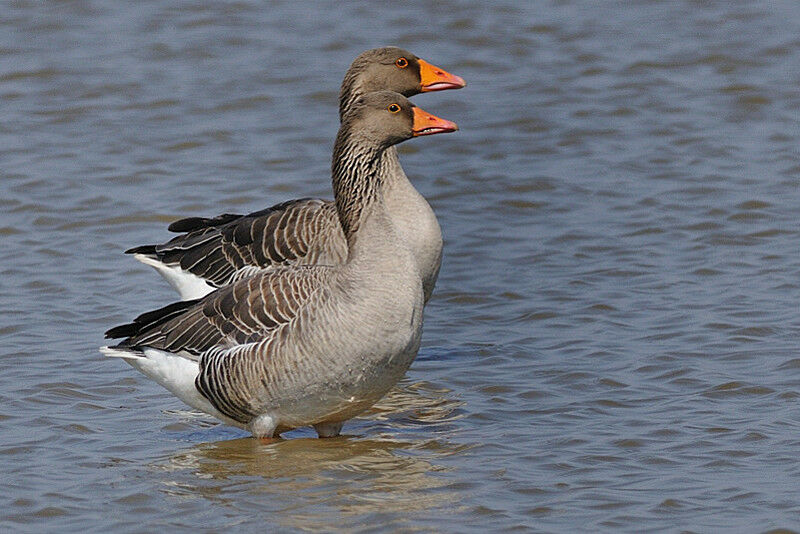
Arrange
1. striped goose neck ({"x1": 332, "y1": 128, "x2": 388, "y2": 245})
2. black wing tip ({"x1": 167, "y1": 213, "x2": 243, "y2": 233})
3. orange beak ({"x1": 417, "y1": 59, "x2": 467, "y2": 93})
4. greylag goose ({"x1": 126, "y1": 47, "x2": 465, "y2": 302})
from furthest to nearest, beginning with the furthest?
orange beak ({"x1": 417, "y1": 59, "x2": 467, "y2": 93}) → black wing tip ({"x1": 167, "y1": 213, "x2": 243, "y2": 233}) → greylag goose ({"x1": 126, "y1": 47, "x2": 465, "y2": 302}) → striped goose neck ({"x1": 332, "y1": 128, "x2": 388, "y2": 245})

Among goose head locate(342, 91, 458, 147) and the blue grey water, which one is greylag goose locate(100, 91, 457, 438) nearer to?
goose head locate(342, 91, 458, 147)

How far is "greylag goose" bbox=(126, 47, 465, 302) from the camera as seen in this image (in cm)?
886

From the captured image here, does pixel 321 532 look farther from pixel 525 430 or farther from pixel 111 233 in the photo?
pixel 111 233

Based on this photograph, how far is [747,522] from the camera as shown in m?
6.20

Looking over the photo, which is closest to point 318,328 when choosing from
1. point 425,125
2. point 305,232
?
point 425,125

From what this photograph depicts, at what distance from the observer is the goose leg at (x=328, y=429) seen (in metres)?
7.55

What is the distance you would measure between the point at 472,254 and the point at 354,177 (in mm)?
3418

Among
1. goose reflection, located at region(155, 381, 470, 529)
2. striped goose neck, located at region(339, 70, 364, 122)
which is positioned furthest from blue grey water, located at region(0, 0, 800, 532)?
striped goose neck, located at region(339, 70, 364, 122)

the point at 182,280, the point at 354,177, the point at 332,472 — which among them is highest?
the point at 354,177

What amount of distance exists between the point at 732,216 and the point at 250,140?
16.0 feet

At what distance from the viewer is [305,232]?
29.3 ft

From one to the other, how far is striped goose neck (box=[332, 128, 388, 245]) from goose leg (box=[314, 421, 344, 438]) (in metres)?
1.07

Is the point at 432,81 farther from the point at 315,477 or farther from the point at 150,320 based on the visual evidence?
the point at 315,477

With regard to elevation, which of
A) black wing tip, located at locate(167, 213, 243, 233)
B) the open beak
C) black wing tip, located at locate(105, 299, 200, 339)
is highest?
the open beak
